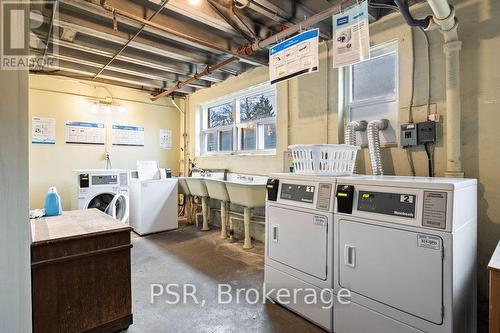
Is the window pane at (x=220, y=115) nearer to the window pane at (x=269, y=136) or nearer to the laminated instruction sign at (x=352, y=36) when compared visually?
the window pane at (x=269, y=136)

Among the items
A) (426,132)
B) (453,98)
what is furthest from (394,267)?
(453,98)

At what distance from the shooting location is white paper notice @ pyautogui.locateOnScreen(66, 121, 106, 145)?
175 inches

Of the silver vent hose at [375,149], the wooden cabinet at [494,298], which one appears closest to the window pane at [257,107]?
the silver vent hose at [375,149]

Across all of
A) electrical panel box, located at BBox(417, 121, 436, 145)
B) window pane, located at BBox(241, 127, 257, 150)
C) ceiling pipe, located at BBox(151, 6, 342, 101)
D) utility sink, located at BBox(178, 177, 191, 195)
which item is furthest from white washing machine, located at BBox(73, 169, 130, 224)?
electrical panel box, located at BBox(417, 121, 436, 145)

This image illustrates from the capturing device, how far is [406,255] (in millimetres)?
1452

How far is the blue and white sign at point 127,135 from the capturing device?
4902 millimetres

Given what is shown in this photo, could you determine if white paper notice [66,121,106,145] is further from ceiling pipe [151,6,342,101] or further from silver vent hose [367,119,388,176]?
silver vent hose [367,119,388,176]

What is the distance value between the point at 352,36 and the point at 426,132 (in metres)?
0.98

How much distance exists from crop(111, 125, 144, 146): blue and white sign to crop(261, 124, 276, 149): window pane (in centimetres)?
268

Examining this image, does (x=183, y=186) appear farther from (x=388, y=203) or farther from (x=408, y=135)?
(x=388, y=203)

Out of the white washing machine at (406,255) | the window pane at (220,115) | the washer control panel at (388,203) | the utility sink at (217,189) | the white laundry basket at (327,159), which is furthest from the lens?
the window pane at (220,115)

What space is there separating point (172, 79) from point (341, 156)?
3476mm

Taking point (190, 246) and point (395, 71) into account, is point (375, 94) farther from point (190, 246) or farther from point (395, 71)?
point (190, 246)

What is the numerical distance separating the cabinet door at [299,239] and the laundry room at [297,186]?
14mm
